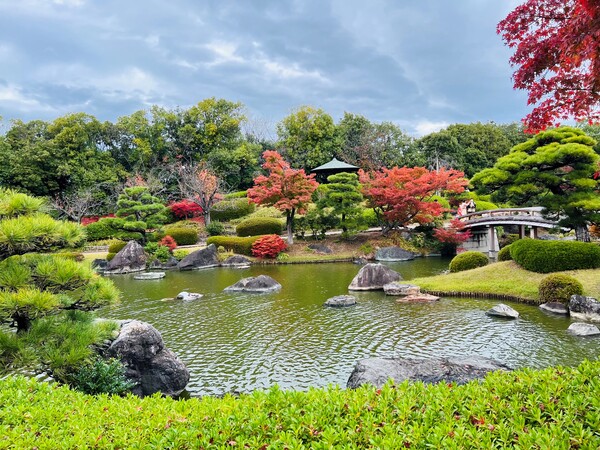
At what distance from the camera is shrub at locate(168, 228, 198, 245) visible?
95.5ft

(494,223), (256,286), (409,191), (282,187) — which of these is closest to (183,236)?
(282,187)

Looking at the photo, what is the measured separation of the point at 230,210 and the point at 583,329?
99.3 ft

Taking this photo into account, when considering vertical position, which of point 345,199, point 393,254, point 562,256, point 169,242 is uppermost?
point 345,199

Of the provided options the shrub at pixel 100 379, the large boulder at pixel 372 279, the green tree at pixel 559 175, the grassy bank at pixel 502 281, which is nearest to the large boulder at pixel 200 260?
the large boulder at pixel 372 279

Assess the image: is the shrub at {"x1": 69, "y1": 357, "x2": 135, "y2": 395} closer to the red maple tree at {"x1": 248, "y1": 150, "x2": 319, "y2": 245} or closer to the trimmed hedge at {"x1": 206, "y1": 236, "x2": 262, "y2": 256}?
the trimmed hedge at {"x1": 206, "y1": 236, "x2": 262, "y2": 256}

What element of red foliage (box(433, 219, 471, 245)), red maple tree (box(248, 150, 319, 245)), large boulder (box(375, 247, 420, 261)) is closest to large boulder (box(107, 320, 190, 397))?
large boulder (box(375, 247, 420, 261))

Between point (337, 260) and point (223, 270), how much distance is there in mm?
7046

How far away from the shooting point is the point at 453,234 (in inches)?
974

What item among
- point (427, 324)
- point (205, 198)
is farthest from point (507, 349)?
point (205, 198)

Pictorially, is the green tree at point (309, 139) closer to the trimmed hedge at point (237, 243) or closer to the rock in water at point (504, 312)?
the trimmed hedge at point (237, 243)

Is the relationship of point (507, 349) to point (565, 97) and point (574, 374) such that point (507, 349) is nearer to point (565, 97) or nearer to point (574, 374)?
point (565, 97)

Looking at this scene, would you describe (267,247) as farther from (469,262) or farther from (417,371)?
(417,371)

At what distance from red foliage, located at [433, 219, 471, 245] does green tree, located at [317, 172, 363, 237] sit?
5.46 meters

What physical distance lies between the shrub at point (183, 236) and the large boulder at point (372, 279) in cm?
1751
